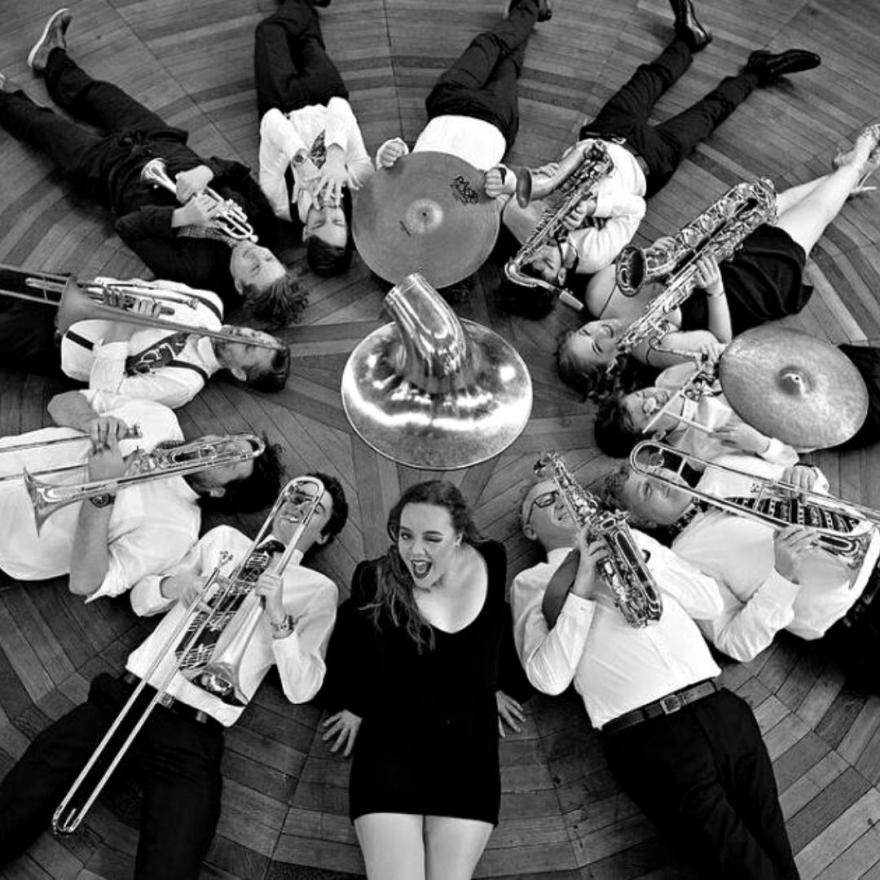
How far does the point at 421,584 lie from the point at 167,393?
1362 millimetres

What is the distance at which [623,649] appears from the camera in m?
2.69

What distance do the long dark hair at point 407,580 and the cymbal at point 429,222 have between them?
Answer: 2.75 feet

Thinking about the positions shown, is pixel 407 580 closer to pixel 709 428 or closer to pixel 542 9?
pixel 709 428

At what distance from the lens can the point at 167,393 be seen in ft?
10.7

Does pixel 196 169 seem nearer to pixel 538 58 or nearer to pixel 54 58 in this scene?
pixel 54 58

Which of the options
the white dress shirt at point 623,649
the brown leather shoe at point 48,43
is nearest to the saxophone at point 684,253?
the white dress shirt at point 623,649

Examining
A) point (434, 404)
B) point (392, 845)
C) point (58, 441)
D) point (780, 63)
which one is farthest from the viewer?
point (780, 63)

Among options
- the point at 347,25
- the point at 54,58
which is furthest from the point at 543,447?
the point at 54,58

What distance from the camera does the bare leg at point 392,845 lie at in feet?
8.02

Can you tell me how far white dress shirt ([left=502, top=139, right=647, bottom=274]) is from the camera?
3.57 meters

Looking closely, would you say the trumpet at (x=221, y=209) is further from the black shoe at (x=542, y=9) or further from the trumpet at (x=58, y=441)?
the black shoe at (x=542, y=9)

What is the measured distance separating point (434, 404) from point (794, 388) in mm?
1145

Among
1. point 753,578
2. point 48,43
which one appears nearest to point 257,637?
point 753,578

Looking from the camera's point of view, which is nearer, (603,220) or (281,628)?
(281,628)
